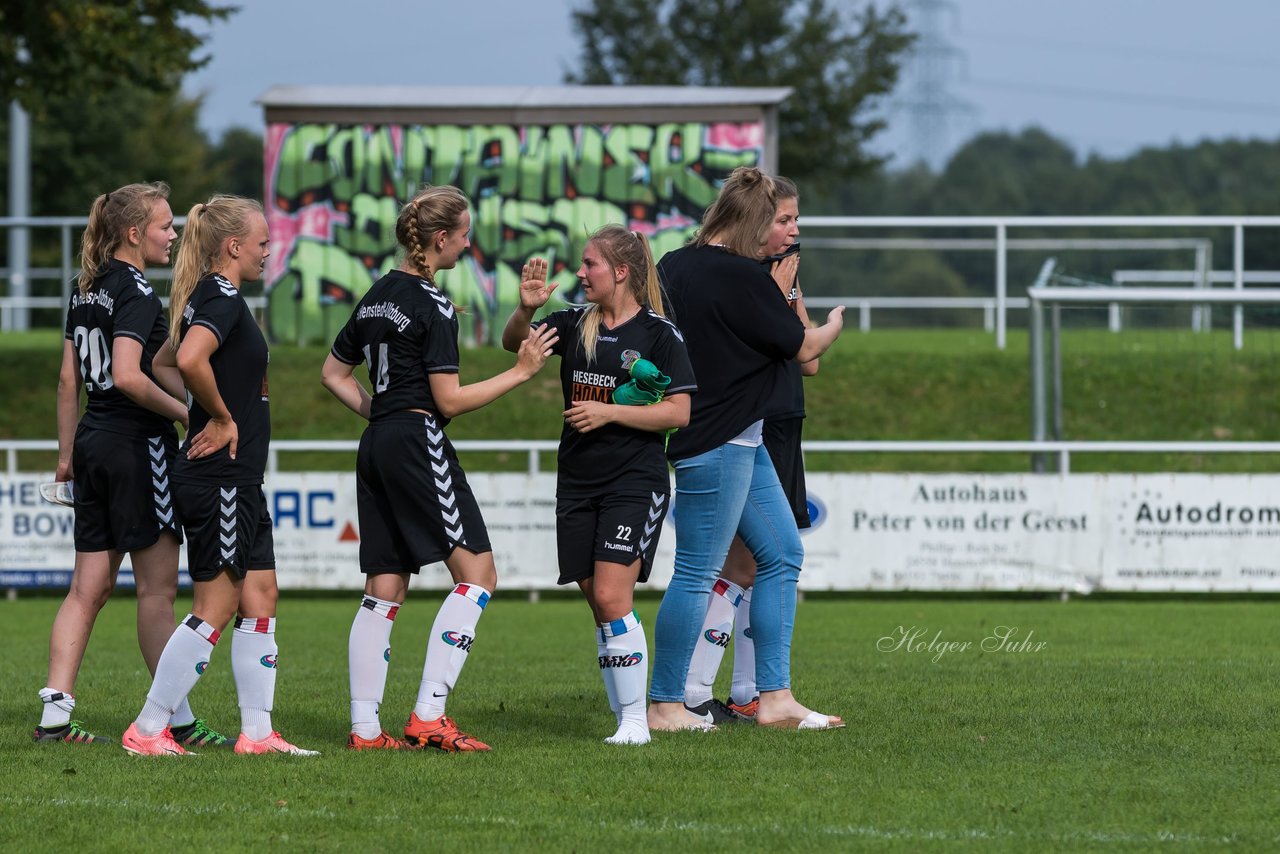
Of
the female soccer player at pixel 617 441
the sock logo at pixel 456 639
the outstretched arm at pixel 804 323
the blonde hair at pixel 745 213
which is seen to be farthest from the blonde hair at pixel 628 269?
the sock logo at pixel 456 639

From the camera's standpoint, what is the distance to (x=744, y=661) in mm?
7246

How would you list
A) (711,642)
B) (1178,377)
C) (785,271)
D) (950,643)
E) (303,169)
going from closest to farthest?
1. (785,271)
2. (711,642)
3. (950,643)
4. (1178,377)
5. (303,169)

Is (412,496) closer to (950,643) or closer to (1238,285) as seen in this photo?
(950,643)

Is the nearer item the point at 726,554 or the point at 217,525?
the point at 217,525

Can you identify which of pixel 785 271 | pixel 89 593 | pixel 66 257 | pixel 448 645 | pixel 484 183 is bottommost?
pixel 448 645

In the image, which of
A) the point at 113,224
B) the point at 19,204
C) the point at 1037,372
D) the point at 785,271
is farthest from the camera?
the point at 19,204

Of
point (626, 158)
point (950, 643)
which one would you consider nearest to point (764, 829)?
point (950, 643)

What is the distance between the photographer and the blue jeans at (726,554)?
6.57 m

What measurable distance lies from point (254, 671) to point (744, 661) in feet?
7.12

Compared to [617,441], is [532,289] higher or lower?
higher

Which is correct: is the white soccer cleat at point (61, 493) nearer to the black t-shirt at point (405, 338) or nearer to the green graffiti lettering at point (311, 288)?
the black t-shirt at point (405, 338)

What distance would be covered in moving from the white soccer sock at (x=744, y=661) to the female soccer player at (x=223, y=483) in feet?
6.38

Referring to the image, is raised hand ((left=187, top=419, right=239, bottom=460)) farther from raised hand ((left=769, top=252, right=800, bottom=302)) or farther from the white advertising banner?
the white advertising banner

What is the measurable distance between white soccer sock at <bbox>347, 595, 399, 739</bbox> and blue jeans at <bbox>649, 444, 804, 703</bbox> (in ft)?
3.52
